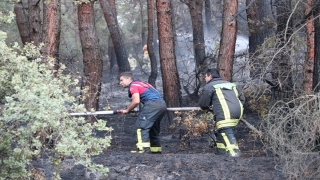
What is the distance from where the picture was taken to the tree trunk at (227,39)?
11.6 meters

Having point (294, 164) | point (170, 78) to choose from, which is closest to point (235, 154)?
point (294, 164)

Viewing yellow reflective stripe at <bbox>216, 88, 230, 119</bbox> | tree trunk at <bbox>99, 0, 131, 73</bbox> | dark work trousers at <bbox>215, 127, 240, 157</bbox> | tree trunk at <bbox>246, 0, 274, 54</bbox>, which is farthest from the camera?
tree trunk at <bbox>99, 0, 131, 73</bbox>

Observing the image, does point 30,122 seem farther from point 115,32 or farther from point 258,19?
point 115,32

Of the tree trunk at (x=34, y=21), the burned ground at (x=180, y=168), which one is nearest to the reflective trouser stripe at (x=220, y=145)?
the burned ground at (x=180, y=168)

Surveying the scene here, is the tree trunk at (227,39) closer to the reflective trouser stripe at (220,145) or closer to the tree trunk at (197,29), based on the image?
the reflective trouser stripe at (220,145)

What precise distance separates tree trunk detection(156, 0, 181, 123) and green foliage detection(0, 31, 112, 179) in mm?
7512

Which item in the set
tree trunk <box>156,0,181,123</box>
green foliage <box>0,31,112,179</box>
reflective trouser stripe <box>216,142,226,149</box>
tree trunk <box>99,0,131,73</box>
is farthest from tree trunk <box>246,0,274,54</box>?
green foliage <box>0,31,112,179</box>

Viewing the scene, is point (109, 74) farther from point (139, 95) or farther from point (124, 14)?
point (139, 95)

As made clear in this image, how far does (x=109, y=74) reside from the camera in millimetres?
32125

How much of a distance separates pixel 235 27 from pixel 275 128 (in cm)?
525

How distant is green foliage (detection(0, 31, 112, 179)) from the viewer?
17.9ft

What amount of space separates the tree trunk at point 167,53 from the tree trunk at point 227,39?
7.22ft

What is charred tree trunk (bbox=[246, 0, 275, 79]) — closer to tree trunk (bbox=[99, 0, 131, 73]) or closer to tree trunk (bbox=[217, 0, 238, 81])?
tree trunk (bbox=[217, 0, 238, 81])

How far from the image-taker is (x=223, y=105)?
8664mm
